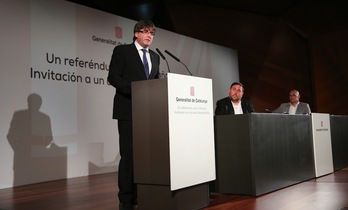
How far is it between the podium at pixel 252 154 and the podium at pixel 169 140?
647mm

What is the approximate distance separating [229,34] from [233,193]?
5.62 m

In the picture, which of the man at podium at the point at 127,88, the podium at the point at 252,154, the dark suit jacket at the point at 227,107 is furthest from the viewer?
the dark suit jacket at the point at 227,107

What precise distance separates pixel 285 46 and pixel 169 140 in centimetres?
678

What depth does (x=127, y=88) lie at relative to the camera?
2.39 m

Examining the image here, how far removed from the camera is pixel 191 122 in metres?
2.35

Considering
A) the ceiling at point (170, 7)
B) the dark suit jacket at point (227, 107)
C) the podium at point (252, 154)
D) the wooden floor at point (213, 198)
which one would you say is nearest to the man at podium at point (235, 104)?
the dark suit jacket at point (227, 107)

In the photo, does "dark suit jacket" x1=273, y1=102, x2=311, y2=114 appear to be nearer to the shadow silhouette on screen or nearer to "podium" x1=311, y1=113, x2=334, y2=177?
"podium" x1=311, y1=113, x2=334, y2=177

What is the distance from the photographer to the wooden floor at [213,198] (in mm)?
2537

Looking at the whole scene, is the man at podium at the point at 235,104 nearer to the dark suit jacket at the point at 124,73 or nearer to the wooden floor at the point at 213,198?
the wooden floor at the point at 213,198

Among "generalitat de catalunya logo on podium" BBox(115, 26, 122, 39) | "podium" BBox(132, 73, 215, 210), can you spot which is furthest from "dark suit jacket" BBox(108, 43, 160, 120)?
"generalitat de catalunya logo on podium" BBox(115, 26, 122, 39)

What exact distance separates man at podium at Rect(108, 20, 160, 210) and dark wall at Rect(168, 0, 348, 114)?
535cm

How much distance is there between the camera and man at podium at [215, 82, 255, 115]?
3.96 meters

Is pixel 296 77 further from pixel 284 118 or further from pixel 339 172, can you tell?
pixel 284 118

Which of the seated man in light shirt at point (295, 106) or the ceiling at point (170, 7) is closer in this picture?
the seated man in light shirt at point (295, 106)
